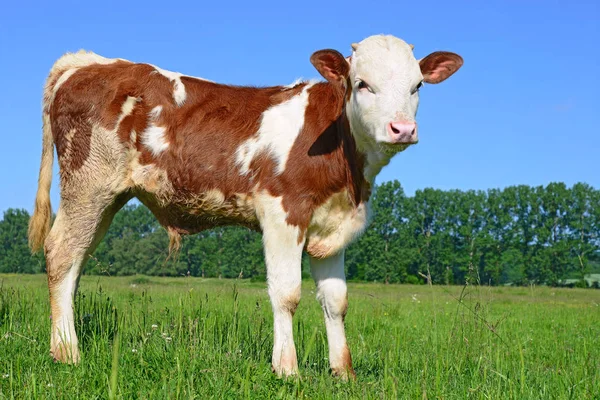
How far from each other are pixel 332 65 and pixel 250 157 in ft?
4.08

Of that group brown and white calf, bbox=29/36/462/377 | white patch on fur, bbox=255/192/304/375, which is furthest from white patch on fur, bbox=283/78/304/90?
white patch on fur, bbox=255/192/304/375

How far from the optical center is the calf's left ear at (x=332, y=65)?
236 inches

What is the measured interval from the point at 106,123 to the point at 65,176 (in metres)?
0.85

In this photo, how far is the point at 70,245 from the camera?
22.1 feet

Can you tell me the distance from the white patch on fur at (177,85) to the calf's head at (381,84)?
157 cm

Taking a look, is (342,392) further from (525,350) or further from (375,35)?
(525,350)

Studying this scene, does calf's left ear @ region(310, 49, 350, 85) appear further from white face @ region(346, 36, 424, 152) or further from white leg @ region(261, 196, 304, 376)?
white leg @ region(261, 196, 304, 376)

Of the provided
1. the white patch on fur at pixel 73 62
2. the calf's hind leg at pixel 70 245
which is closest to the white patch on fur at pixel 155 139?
the calf's hind leg at pixel 70 245

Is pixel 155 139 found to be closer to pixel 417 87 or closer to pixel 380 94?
pixel 380 94

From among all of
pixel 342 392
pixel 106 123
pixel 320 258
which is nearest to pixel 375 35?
pixel 320 258

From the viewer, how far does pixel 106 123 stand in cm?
664

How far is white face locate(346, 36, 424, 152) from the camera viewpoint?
5.38 meters

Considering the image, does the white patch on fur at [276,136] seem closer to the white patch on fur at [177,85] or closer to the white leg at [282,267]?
the white leg at [282,267]

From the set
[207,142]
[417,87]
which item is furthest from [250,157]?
[417,87]
